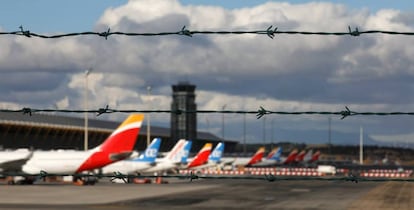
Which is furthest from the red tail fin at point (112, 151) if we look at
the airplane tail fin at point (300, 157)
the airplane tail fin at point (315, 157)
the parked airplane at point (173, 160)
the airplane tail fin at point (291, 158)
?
the airplane tail fin at point (315, 157)

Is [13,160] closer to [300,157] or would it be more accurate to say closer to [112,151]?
[112,151]

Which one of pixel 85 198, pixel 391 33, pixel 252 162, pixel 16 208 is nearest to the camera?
pixel 391 33

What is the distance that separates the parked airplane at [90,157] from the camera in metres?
66.6

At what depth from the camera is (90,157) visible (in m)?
66.6

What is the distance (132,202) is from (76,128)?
293ft

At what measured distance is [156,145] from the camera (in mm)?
83938

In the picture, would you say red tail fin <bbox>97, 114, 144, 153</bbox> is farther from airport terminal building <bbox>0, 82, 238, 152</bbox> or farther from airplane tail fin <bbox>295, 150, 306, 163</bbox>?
airplane tail fin <bbox>295, 150, 306, 163</bbox>

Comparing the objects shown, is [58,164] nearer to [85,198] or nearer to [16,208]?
[85,198]

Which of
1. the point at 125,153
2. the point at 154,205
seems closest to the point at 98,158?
the point at 125,153

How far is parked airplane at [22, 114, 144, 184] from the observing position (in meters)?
66.6

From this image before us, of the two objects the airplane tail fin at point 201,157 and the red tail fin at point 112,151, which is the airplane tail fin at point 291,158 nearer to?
the airplane tail fin at point 201,157

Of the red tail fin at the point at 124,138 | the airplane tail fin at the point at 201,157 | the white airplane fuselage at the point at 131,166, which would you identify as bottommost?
the white airplane fuselage at the point at 131,166

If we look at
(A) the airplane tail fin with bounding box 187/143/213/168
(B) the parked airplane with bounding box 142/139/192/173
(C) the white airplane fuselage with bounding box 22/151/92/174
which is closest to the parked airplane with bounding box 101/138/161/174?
(B) the parked airplane with bounding box 142/139/192/173

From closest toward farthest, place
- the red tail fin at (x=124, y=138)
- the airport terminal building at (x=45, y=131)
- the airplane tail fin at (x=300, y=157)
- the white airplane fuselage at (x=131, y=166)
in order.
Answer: the red tail fin at (x=124, y=138) < the white airplane fuselage at (x=131, y=166) < the airport terminal building at (x=45, y=131) < the airplane tail fin at (x=300, y=157)
